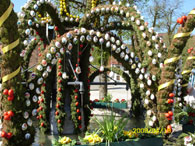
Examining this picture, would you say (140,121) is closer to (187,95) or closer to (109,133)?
(187,95)

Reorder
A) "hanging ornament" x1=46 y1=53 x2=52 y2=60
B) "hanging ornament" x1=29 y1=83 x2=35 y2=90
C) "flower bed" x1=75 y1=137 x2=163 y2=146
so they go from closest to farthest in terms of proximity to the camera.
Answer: "flower bed" x1=75 y1=137 x2=163 y2=146 < "hanging ornament" x1=29 y1=83 x2=35 y2=90 < "hanging ornament" x1=46 y1=53 x2=52 y2=60

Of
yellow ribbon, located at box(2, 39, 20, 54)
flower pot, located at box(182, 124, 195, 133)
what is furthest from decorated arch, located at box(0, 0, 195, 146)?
flower pot, located at box(182, 124, 195, 133)

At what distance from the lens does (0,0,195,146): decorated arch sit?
408 centimetres

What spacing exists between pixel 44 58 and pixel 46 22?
9.72 feet

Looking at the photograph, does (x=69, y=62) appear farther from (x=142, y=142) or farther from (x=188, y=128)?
(x=188, y=128)

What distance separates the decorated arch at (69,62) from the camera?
4.08 metres

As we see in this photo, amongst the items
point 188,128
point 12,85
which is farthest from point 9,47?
point 188,128

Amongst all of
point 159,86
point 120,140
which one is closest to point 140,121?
point 159,86

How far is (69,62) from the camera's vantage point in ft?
22.1

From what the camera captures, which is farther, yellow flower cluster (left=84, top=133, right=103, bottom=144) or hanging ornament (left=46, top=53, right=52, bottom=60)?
hanging ornament (left=46, top=53, right=52, bottom=60)

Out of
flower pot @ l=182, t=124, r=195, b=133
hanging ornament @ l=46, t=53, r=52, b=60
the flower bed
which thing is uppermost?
hanging ornament @ l=46, t=53, r=52, b=60

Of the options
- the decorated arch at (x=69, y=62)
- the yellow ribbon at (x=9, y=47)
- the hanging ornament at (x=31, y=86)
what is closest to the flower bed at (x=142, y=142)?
the decorated arch at (x=69, y=62)

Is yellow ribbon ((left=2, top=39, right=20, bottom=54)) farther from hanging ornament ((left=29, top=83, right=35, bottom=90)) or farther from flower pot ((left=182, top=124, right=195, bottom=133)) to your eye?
flower pot ((left=182, top=124, right=195, bottom=133))

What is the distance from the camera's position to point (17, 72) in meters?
4.16
